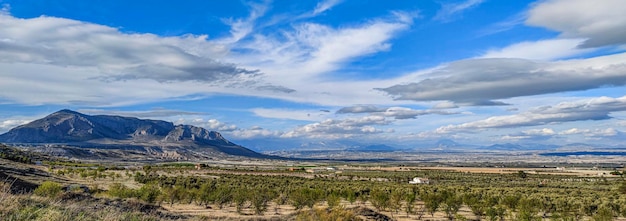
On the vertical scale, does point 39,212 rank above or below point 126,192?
above

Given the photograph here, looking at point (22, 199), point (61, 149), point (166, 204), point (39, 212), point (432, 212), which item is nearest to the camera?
point (39, 212)

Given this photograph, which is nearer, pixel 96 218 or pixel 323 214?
pixel 96 218

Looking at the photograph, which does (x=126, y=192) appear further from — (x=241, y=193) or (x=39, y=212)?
(x=39, y=212)

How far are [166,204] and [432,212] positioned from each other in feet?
77.4

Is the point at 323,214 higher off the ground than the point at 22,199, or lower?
lower

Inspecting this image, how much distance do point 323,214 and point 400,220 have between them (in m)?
14.1

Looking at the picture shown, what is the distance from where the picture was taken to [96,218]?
29.8 ft

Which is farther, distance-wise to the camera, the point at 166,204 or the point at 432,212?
the point at 166,204

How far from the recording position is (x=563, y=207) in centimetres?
3788

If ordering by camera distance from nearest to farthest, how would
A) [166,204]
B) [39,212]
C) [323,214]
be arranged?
[39,212] → [323,214] → [166,204]

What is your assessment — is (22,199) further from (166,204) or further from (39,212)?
(166,204)

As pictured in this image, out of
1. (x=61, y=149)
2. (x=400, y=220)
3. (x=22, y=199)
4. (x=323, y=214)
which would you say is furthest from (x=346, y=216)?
(x=61, y=149)

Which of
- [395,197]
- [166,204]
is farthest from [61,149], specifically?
[395,197]

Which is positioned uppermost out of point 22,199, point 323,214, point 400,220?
point 22,199
